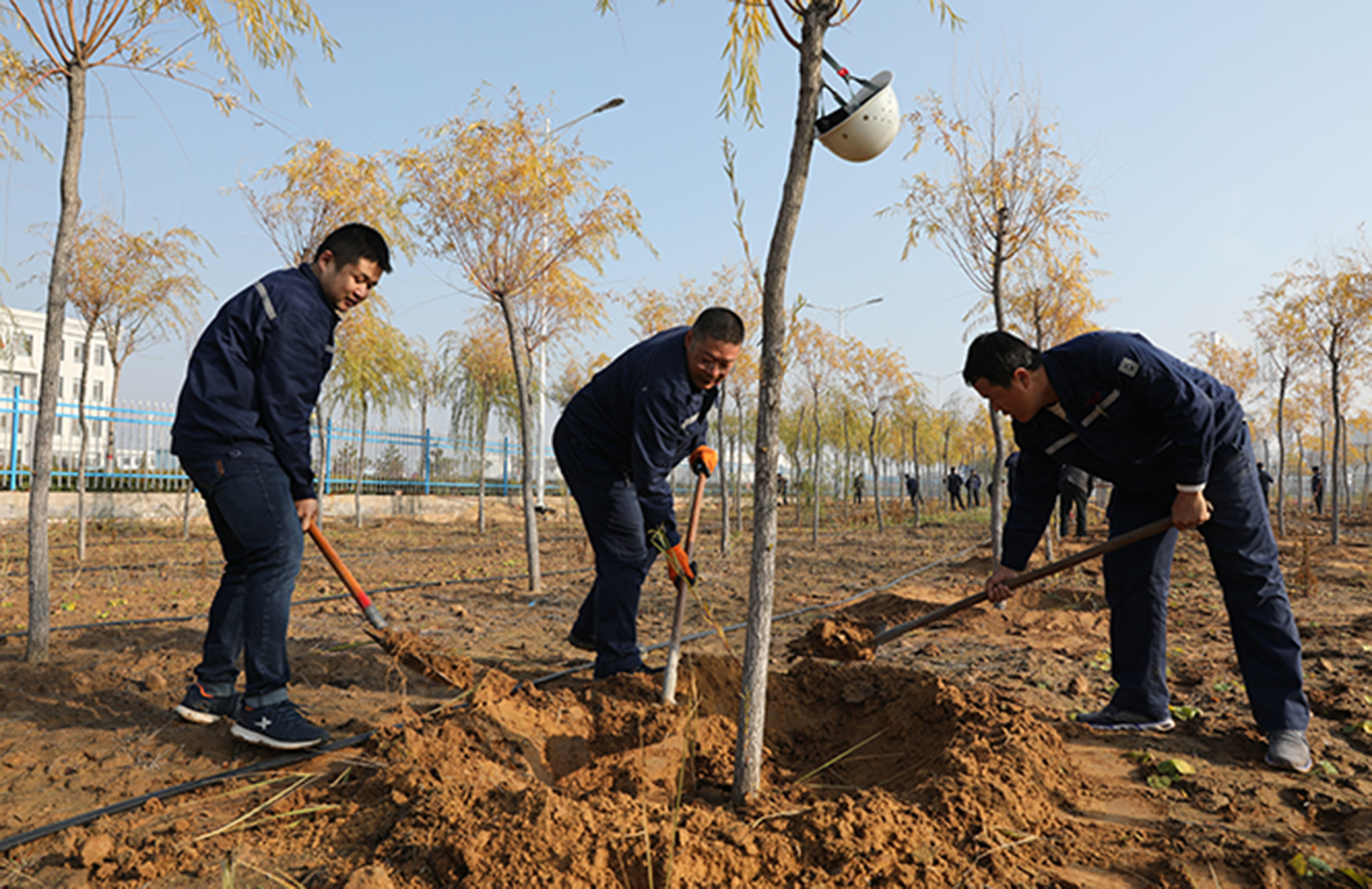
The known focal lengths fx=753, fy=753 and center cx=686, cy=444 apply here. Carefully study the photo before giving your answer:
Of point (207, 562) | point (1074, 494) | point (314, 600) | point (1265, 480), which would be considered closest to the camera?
point (314, 600)

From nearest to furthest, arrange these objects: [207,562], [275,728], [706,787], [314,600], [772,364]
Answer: [772,364] < [706,787] < [275,728] < [314,600] < [207,562]

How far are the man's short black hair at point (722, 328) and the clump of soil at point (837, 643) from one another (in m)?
1.66

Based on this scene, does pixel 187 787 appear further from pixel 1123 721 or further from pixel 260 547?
pixel 1123 721

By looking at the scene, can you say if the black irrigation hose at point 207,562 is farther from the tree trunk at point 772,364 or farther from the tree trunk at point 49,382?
the tree trunk at point 772,364

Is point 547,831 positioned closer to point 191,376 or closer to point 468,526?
point 191,376

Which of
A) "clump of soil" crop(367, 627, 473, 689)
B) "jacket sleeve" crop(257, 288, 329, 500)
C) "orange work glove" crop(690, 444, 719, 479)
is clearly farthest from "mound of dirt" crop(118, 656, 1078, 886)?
"jacket sleeve" crop(257, 288, 329, 500)

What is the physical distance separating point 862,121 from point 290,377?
2243 mm

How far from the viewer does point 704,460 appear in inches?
151

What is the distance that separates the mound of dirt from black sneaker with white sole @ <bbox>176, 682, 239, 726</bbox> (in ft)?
2.30

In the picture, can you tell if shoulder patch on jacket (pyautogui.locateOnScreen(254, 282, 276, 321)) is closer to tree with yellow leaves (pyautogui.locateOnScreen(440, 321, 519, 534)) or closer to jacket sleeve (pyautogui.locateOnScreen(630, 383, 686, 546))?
jacket sleeve (pyautogui.locateOnScreen(630, 383, 686, 546))

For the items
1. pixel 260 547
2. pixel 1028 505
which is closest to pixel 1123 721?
pixel 1028 505

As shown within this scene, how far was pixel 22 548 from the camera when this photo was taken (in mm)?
9453

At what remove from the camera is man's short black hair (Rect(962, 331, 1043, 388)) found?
300cm

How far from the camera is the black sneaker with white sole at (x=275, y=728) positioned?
267cm
